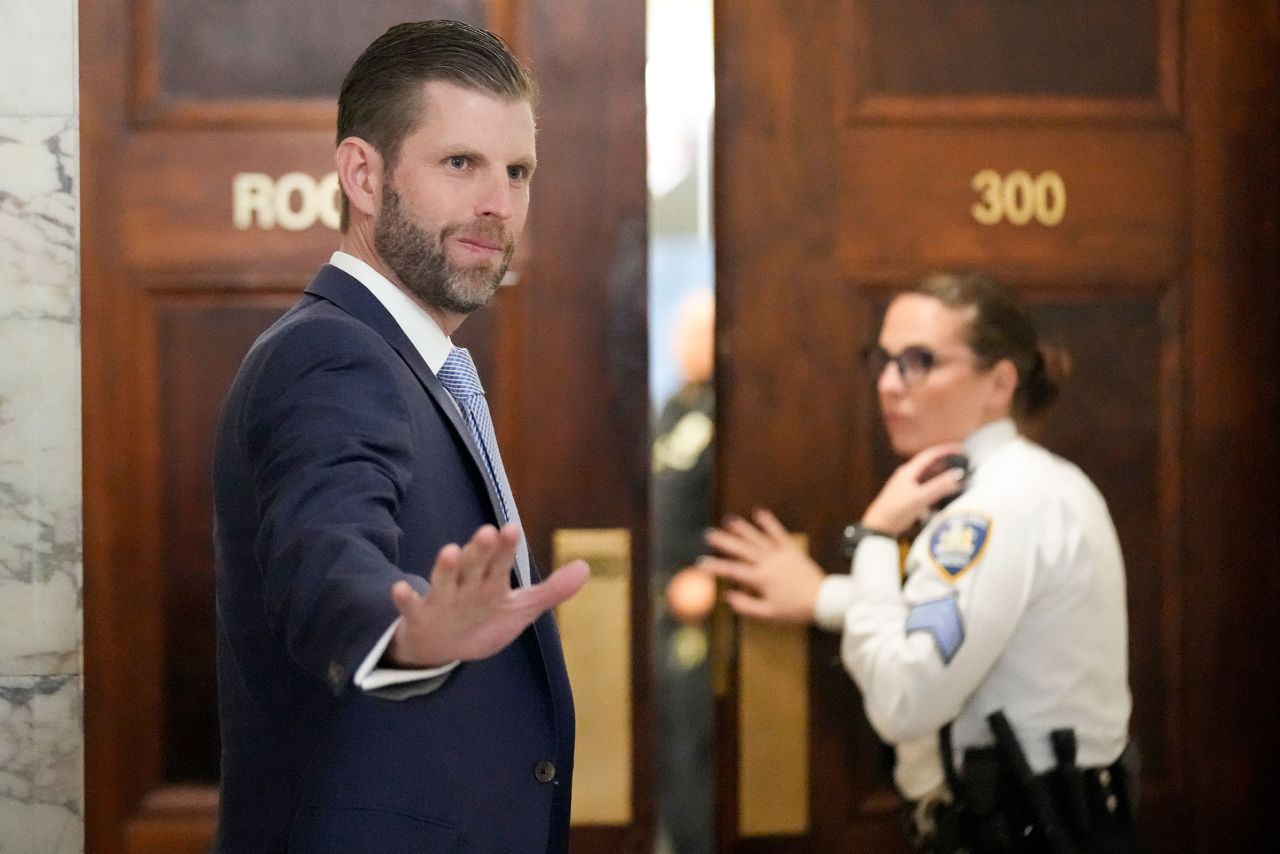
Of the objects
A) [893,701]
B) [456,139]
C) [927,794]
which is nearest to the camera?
[456,139]

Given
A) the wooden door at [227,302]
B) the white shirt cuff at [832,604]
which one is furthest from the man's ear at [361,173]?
the white shirt cuff at [832,604]

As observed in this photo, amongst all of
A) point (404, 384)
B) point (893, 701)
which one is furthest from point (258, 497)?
point (893, 701)

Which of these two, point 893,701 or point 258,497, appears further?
point 893,701

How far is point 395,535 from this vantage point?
96 cm

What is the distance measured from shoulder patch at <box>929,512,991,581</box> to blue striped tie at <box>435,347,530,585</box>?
28.6 inches

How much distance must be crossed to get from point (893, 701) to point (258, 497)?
1.04m

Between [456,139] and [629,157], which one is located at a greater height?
[629,157]

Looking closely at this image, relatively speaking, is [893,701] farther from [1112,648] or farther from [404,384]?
[404,384]

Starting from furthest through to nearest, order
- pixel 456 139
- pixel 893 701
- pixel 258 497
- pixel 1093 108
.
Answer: pixel 1093 108
pixel 893 701
pixel 456 139
pixel 258 497

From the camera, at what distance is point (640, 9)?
2066mm

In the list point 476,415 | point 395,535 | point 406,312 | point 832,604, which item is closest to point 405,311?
point 406,312

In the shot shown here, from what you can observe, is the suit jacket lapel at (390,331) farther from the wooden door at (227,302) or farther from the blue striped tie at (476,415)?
the wooden door at (227,302)

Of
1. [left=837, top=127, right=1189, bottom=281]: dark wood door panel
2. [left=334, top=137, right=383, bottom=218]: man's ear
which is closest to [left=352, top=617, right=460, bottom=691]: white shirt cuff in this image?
[left=334, top=137, right=383, bottom=218]: man's ear

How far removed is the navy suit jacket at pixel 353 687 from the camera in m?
0.99
